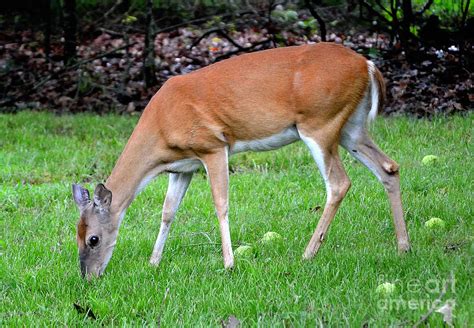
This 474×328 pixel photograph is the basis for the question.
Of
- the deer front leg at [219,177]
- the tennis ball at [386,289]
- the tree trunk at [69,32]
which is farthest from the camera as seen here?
the tree trunk at [69,32]

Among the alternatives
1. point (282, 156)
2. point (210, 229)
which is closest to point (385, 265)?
point (210, 229)

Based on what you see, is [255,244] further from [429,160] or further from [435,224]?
[429,160]

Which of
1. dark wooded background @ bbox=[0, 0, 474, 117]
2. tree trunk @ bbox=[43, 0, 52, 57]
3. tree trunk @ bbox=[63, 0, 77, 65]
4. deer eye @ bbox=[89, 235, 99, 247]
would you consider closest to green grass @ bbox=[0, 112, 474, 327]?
deer eye @ bbox=[89, 235, 99, 247]

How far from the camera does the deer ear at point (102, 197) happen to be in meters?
5.60

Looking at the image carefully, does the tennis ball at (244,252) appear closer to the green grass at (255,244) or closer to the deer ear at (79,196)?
the green grass at (255,244)

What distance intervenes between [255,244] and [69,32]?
755 cm

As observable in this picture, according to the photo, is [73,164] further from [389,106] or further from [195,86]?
[389,106]

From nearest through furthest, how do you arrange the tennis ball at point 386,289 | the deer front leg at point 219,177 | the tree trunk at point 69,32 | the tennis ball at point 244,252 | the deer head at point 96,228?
the tennis ball at point 386,289 < the deer head at point 96,228 < the tennis ball at point 244,252 < the deer front leg at point 219,177 < the tree trunk at point 69,32

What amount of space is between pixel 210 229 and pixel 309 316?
244 cm

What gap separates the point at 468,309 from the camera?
3928 millimetres

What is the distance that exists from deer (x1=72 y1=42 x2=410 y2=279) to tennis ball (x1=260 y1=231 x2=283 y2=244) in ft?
1.07

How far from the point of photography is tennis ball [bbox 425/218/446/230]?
5.85 m

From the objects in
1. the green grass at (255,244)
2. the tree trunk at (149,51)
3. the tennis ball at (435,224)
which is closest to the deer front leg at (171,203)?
the green grass at (255,244)

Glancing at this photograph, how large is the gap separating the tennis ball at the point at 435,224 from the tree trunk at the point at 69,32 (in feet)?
25.6
